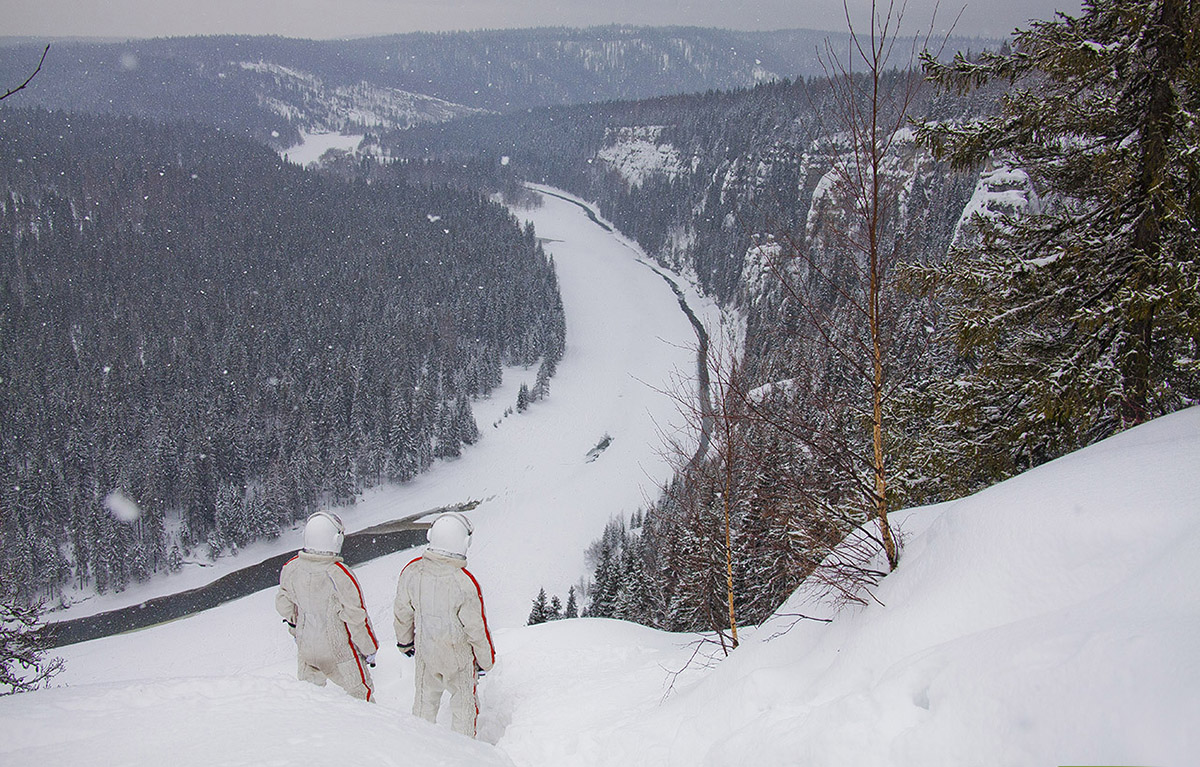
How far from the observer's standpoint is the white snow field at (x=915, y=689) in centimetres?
252

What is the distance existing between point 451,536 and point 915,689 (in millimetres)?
3797

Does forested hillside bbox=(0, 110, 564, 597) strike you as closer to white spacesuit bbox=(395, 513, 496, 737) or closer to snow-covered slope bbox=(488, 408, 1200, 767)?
white spacesuit bbox=(395, 513, 496, 737)

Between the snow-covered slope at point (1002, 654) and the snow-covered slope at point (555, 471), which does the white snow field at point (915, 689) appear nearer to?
the snow-covered slope at point (1002, 654)

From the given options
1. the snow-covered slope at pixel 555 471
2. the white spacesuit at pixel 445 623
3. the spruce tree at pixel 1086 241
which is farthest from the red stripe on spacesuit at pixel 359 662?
the snow-covered slope at pixel 555 471

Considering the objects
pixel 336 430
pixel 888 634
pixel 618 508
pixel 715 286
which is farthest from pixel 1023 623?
pixel 715 286

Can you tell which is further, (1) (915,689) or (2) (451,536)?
(2) (451,536)

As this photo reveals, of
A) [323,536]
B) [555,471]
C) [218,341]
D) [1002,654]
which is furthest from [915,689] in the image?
[218,341]

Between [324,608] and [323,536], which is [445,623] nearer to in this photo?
[324,608]

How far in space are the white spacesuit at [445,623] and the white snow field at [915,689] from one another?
73 centimetres

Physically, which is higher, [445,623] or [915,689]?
[915,689]

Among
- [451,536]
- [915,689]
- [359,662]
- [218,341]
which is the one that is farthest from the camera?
[218,341]

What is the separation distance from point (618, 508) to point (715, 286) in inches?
2171

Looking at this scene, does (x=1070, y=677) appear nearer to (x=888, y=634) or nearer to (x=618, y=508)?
(x=888, y=634)

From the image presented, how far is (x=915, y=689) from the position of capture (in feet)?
10.6
